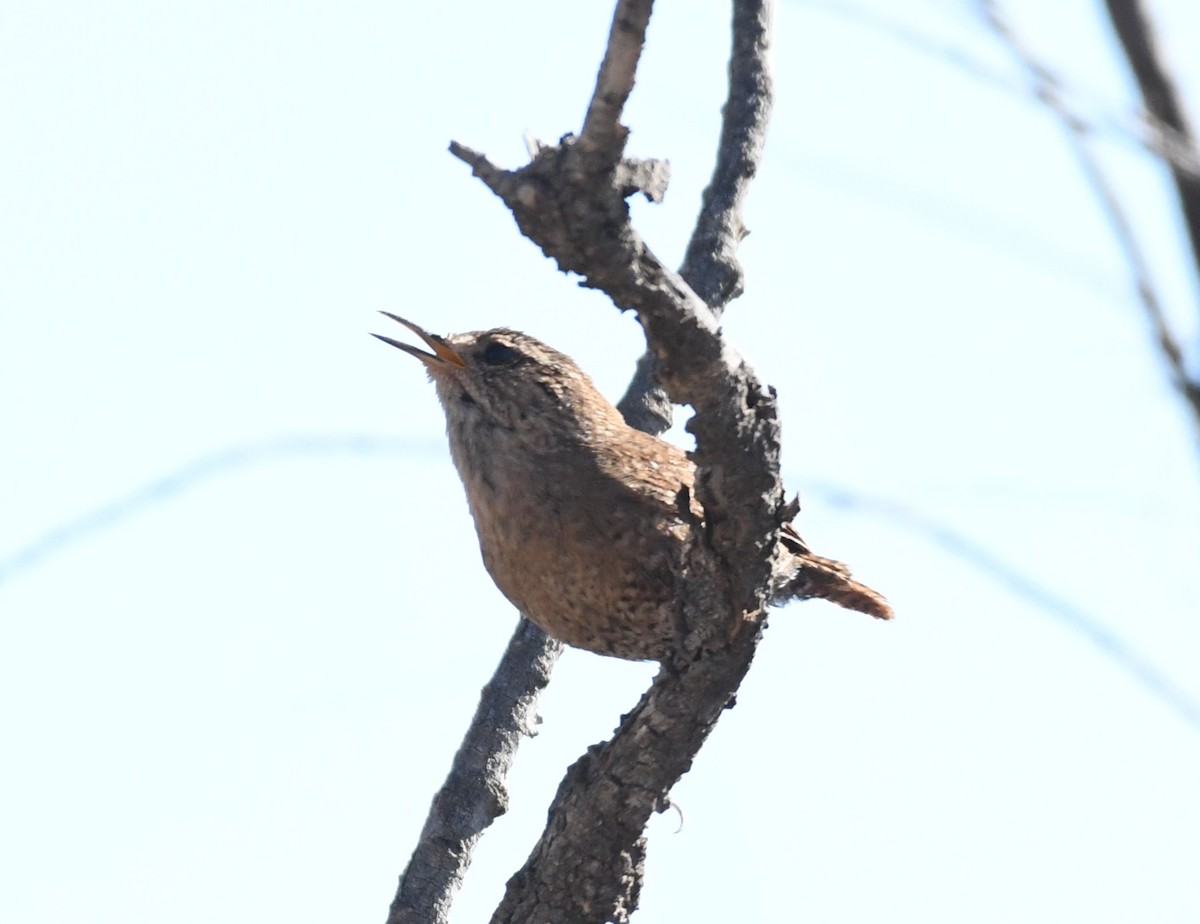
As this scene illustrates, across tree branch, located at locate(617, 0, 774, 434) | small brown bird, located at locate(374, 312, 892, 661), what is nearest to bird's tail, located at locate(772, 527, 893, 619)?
small brown bird, located at locate(374, 312, 892, 661)

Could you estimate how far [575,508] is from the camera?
422cm

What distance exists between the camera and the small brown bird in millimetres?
4137

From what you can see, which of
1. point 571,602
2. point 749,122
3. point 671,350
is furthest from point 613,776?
point 749,122

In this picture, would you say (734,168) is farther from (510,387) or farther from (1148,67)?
(1148,67)

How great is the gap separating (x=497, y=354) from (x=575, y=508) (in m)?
0.88

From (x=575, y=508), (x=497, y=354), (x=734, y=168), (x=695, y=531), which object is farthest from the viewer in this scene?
(x=734, y=168)

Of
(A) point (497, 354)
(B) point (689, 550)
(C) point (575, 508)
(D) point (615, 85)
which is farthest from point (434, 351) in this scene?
(D) point (615, 85)

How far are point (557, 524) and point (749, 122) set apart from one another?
1741mm

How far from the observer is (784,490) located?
10.5 feet

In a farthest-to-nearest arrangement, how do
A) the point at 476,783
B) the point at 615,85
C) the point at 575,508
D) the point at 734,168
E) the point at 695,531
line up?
the point at 734,168 → the point at 476,783 → the point at 575,508 → the point at 695,531 → the point at 615,85

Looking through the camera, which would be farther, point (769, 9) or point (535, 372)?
point (769, 9)

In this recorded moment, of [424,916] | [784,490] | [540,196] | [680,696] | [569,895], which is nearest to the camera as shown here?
[540,196]

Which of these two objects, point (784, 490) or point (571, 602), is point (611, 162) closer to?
point (784, 490)

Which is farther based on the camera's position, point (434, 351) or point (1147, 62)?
point (434, 351)
